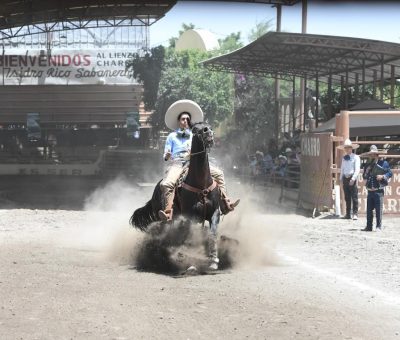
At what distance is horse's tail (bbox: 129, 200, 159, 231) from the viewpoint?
11.0m

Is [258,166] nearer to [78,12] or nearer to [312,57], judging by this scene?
[312,57]

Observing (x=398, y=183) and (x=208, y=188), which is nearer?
(x=208, y=188)

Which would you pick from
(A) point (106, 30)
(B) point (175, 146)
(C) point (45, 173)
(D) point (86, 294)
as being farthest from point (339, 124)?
(A) point (106, 30)

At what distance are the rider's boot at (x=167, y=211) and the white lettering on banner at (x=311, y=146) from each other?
35.2ft

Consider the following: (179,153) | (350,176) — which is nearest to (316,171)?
(350,176)

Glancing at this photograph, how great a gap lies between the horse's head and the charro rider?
57cm

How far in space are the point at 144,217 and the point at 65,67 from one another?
44865 mm

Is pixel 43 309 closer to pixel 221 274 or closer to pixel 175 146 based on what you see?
pixel 221 274

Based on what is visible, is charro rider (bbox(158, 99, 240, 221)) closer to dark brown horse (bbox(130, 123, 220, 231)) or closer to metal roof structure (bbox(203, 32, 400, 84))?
dark brown horse (bbox(130, 123, 220, 231))

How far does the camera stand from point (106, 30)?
2290 inches

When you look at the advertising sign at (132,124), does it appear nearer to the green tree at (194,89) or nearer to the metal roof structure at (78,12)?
the green tree at (194,89)

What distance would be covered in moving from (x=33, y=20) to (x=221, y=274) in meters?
34.2

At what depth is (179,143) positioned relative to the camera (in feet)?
35.4

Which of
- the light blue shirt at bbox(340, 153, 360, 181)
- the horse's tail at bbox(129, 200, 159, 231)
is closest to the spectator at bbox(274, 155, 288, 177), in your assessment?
the light blue shirt at bbox(340, 153, 360, 181)
